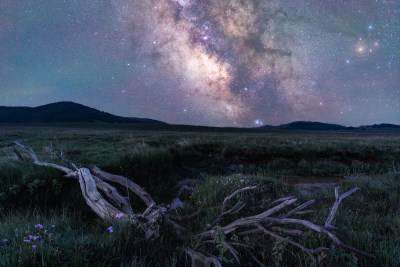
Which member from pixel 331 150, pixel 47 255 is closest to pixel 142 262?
pixel 47 255

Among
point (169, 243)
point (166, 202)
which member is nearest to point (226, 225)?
point (169, 243)

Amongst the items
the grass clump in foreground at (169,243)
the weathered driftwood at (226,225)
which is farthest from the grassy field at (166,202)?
the weathered driftwood at (226,225)

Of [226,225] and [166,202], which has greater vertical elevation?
[226,225]

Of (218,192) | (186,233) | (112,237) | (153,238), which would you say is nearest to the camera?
(112,237)

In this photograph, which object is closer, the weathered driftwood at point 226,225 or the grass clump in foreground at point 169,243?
the grass clump in foreground at point 169,243

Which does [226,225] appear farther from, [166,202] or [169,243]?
[166,202]

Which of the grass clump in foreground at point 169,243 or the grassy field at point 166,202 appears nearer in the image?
the grass clump in foreground at point 169,243

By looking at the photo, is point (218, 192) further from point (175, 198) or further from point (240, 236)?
point (240, 236)

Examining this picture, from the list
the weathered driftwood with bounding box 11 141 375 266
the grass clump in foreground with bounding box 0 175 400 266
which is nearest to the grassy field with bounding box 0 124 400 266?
the grass clump in foreground with bounding box 0 175 400 266

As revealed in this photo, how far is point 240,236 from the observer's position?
11.1 ft

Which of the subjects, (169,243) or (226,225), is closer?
(169,243)

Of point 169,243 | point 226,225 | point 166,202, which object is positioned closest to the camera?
point 169,243

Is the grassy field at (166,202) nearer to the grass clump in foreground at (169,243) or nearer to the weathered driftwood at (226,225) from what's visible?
the grass clump in foreground at (169,243)

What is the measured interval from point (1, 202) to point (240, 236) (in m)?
5.46
